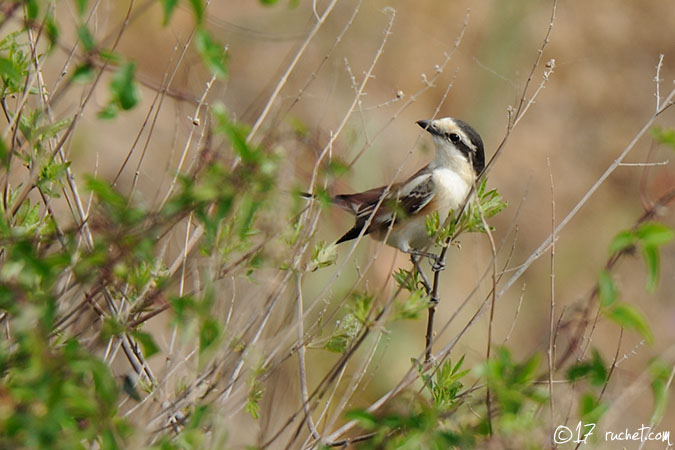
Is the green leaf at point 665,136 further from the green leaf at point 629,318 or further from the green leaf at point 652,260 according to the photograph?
the green leaf at point 629,318

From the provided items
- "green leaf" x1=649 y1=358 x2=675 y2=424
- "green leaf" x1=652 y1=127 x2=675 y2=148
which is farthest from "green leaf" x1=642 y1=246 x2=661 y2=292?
"green leaf" x1=652 y1=127 x2=675 y2=148

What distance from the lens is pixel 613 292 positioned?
1.99 metres

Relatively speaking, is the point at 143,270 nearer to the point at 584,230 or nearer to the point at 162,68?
the point at 162,68

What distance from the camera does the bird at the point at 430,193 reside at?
5.12 meters

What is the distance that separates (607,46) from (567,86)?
926 mm

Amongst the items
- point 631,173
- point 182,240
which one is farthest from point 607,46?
point 182,240

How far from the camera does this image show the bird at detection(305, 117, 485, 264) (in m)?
→ 5.12

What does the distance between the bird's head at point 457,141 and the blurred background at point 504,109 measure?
3.55m

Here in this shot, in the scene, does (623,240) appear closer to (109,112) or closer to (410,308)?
Answer: (410,308)

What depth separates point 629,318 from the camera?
1985mm

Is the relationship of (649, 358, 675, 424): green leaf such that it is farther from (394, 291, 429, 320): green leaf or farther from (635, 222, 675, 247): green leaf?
(394, 291, 429, 320): green leaf

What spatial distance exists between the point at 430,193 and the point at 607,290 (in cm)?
318

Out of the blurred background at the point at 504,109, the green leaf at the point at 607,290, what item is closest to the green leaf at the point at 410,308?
the green leaf at the point at 607,290

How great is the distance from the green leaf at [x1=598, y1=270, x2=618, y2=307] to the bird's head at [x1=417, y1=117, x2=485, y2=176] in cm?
323
